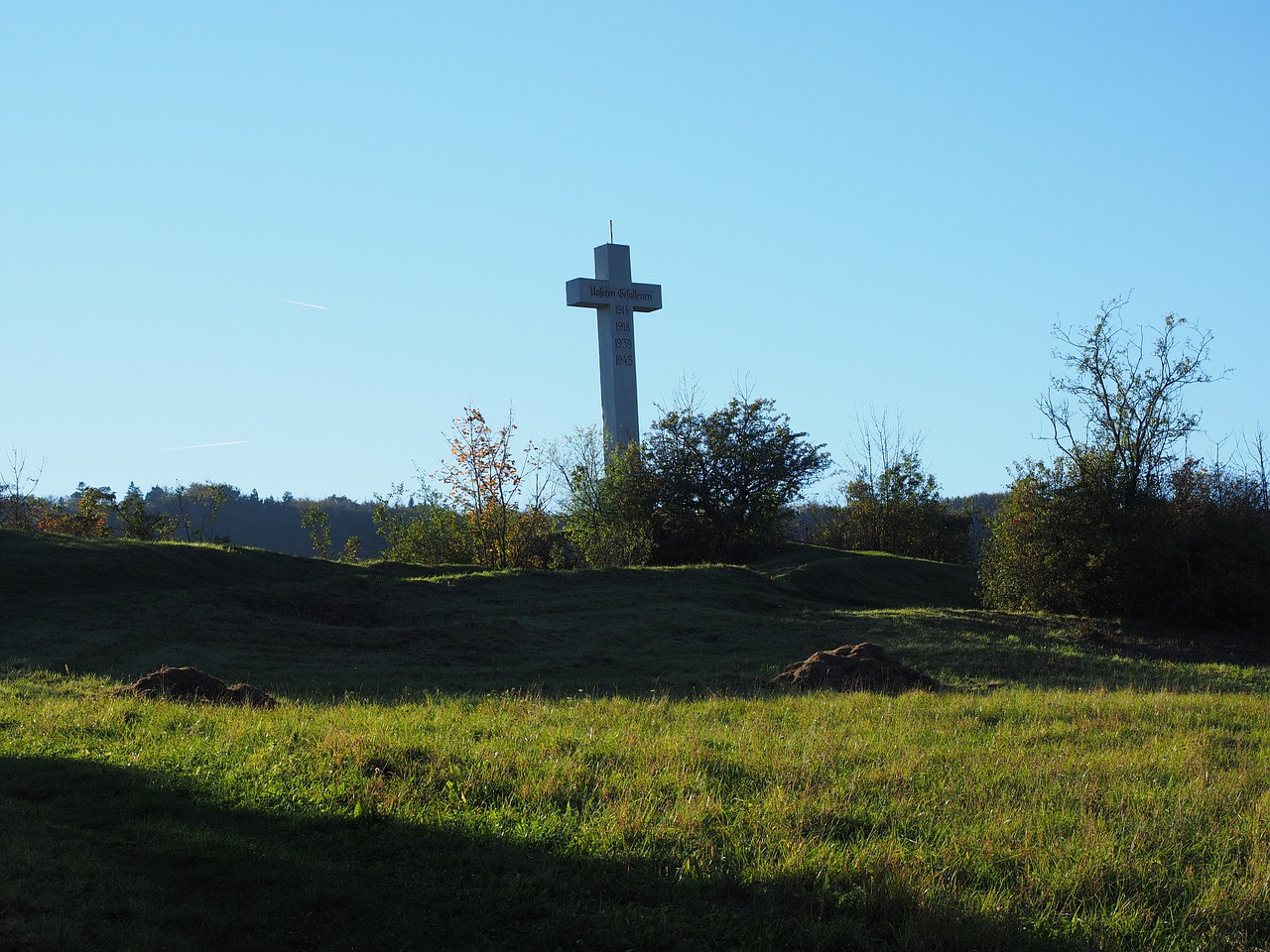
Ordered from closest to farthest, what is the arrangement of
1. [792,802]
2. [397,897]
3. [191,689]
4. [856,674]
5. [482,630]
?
[397,897], [792,802], [191,689], [856,674], [482,630]

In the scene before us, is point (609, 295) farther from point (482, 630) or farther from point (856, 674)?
point (856, 674)

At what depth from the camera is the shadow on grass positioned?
505 cm

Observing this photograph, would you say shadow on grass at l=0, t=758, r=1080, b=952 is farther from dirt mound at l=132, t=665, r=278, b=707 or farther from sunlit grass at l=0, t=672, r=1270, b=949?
dirt mound at l=132, t=665, r=278, b=707

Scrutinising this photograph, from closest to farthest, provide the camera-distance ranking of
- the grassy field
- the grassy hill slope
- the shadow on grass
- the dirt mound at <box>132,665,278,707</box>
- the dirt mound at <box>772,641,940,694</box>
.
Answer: the shadow on grass < the grassy field < the dirt mound at <box>132,665,278,707</box> < the dirt mound at <box>772,641,940,694</box> < the grassy hill slope

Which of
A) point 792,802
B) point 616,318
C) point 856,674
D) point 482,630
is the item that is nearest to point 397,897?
point 792,802

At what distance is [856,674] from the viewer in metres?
15.1

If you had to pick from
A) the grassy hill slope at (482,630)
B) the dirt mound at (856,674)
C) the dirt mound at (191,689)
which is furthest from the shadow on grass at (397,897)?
the dirt mound at (856,674)

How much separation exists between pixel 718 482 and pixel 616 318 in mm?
7142

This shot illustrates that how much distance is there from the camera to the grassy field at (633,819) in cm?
519

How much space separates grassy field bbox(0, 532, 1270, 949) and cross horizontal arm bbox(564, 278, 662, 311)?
2275cm

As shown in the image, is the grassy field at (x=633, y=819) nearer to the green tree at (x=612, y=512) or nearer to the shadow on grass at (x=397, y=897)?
the shadow on grass at (x=397, y=897)

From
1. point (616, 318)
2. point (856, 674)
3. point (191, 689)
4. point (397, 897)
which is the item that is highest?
point (616, 318)

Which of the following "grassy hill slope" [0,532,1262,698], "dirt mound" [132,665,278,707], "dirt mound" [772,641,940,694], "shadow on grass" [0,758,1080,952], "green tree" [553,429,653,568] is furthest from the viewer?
"green tree" [553,429,653,568]

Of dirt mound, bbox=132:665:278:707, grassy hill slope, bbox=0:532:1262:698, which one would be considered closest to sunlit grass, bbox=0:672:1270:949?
dirt mound, bbox=132:665:278:707
